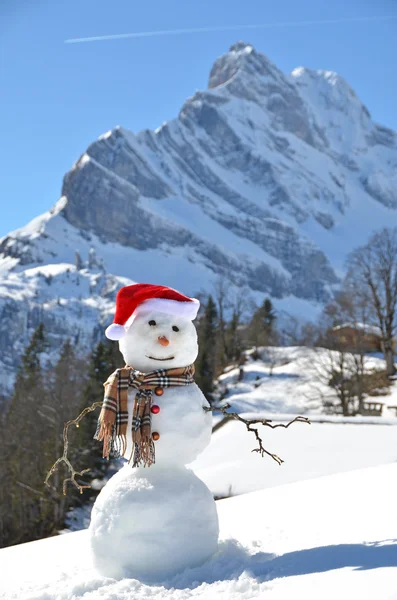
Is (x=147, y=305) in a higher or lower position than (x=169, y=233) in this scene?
lower

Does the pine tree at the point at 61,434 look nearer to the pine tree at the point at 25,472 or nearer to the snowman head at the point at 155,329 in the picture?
the pine tree at the point at 25,472

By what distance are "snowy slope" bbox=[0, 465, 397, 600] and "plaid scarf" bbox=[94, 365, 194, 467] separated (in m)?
0.87

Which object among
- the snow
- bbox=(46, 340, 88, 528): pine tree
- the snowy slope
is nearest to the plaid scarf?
the snow

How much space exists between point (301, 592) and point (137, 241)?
152 meters

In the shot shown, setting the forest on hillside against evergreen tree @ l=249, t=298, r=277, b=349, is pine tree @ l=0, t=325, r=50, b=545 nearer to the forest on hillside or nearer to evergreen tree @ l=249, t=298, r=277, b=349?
the forest on hillside

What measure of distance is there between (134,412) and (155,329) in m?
0.63

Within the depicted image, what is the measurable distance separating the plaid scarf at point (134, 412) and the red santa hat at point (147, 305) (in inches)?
14.1

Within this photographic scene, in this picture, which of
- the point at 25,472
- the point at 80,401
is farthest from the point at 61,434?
the point at 25,472

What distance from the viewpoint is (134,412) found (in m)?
4.00

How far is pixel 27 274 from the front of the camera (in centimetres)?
13438

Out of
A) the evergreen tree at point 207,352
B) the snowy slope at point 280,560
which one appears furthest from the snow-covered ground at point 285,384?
the snowy slope at point 280,560

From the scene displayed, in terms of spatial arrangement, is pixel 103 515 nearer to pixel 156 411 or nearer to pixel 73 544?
pixel 156 411

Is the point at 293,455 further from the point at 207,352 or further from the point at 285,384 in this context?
the point at 285,384

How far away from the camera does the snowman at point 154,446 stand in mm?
3857
